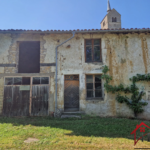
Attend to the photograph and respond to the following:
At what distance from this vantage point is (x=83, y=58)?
8.64 meters

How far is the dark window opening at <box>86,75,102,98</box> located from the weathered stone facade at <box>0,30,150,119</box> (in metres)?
0.34

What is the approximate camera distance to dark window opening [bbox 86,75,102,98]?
8547mm

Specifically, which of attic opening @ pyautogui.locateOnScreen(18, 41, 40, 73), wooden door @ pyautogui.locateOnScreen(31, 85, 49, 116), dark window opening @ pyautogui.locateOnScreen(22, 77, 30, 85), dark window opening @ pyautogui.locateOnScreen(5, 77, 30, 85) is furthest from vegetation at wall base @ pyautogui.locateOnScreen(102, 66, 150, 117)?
attic opening @ pyautogui.locateOnScreen(18, 41, 40, 73)

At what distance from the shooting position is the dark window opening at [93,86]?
8547 mm

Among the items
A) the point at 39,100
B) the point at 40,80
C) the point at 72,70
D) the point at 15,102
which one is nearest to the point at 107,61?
the point at 72,70

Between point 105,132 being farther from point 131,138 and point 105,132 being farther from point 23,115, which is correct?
point 23,115

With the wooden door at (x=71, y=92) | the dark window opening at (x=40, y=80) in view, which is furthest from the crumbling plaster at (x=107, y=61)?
the dark window opening at (x=40, y=80)

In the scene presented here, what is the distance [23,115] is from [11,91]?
162 centimetres

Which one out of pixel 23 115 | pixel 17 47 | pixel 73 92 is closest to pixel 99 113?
pixel 73 92

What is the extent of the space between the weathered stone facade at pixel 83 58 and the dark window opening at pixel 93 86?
0.34 meters

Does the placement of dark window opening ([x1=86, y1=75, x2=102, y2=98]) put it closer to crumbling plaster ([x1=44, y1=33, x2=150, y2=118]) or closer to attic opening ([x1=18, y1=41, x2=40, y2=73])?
crumbling plaster ([x1=44, y1=33, x2=150, y2=118])

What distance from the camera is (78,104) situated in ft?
28.8

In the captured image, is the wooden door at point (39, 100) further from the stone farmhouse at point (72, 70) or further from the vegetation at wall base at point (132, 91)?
the vegetation at wall base at point (132, 91)

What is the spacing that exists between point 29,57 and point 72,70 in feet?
11.8
